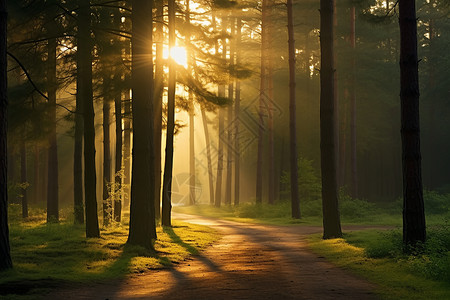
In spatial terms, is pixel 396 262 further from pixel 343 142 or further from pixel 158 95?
pixel 343 142

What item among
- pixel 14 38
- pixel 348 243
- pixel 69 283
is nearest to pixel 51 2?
pixel 14 38

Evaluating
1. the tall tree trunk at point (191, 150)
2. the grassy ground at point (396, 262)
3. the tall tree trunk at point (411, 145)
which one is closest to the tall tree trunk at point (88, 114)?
the grassy ground at point (396, 262)

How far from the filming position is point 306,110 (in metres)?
45.9

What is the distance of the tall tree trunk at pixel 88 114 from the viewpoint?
53.3 feet

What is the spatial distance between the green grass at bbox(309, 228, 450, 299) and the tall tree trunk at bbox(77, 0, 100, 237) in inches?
276

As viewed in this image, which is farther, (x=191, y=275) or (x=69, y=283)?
(x=191, y=275)

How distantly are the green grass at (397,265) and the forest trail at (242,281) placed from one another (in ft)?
1.22

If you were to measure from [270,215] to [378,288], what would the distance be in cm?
2595

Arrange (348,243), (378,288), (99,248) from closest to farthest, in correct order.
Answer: (378,288)
(99,248)
(348,243)

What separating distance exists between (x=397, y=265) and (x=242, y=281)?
135 inches

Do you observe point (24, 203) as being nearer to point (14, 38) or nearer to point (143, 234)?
point (14, 38)

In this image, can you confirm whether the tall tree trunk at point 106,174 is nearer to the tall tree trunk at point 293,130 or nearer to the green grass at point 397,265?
the green grass at point 397,265

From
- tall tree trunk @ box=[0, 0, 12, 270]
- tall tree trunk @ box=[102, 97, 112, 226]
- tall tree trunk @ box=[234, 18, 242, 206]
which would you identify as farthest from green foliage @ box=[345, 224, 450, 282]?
tall tree trunk @ box=[234, 18, 242, 206]

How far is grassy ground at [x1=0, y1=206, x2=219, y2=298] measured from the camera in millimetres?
9961
